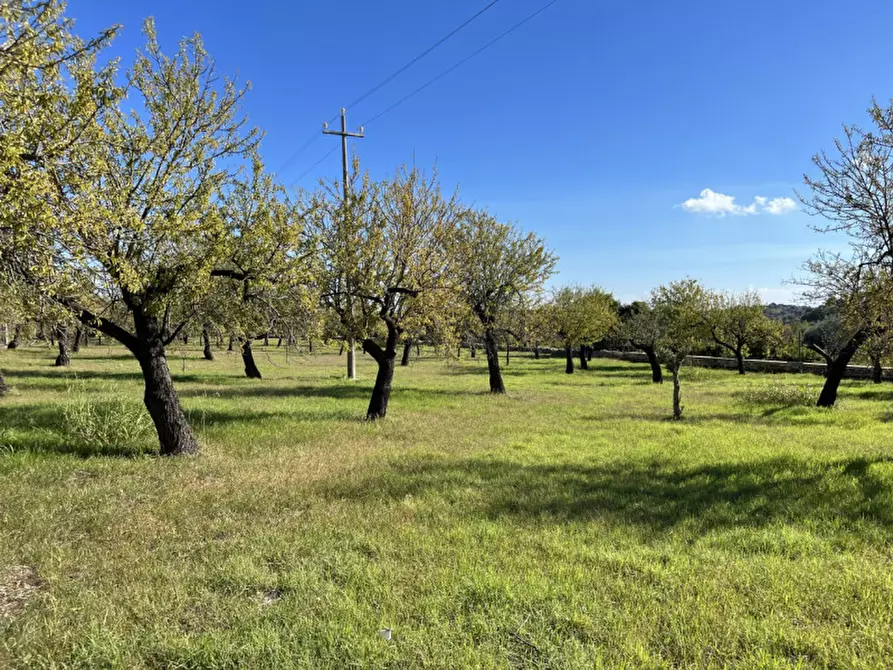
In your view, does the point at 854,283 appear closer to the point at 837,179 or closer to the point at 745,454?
the point at 837,179

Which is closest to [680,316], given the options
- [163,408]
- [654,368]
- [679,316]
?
[679,316]

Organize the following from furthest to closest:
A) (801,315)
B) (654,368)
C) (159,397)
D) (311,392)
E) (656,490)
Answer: (801,315) → (654,368) → (311,392) → (159,397) → (656,490)

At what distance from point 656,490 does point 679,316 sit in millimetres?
31638

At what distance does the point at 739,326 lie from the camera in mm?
38031

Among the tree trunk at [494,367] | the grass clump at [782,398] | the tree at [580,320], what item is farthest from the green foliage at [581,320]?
the grass clump at [782,398]

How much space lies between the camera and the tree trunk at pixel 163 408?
30.9 feet

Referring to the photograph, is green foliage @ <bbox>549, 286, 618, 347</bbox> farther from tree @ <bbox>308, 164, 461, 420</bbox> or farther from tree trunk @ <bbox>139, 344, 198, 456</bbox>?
tree trunk @ <bbox>139, 344, 198, 456</bbox>

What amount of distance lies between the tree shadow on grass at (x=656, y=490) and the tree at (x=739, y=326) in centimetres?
3121

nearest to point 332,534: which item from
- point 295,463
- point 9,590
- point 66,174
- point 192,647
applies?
point 192,647

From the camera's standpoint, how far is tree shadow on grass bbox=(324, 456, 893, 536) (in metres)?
6.38

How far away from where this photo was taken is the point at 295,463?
9.00 meters

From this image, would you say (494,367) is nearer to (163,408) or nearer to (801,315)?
(163,408)

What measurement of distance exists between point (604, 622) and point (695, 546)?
212 centimetres

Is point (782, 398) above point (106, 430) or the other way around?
the other way around
